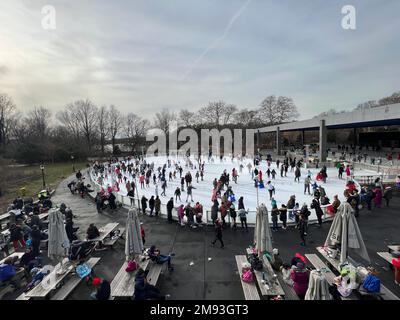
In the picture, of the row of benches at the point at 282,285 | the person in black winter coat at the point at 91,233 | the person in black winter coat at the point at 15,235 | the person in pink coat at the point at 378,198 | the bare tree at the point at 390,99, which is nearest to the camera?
the row of benches at the point at 282,285

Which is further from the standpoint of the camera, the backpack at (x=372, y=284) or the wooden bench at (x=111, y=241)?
the wooden bench at (x=111, y=241)

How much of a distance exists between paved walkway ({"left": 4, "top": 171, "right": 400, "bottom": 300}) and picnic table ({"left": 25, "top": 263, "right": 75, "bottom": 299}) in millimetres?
580

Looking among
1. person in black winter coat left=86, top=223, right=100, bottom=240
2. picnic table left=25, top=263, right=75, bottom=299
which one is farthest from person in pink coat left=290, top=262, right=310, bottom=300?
person in black winter coat left=86, top=223, right=100, bottom=240

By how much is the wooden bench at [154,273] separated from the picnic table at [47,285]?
99.2 inches

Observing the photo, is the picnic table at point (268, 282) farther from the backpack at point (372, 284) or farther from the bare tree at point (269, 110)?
the bare tree at point (269, 110)

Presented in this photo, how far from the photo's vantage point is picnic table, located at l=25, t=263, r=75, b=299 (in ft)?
19.8

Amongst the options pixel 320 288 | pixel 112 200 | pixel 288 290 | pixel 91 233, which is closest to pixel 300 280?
pixel 288 290

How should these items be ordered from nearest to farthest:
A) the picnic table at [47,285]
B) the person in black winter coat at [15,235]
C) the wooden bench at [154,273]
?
the picnic table at [47,285] < the wooden bench at [154,273] < the person in black winter coat at [15,235]

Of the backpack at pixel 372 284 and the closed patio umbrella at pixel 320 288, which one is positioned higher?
the closed patio umbrella at pixel 320 288

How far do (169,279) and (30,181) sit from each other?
30.5 meters

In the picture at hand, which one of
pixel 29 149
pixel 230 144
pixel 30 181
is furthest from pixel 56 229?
pixel 29 149

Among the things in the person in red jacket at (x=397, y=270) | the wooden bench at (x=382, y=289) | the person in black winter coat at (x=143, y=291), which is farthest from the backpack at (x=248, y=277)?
the person in red jacket at (x=397, y=270)

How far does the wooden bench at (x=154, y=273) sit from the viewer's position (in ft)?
21.5
